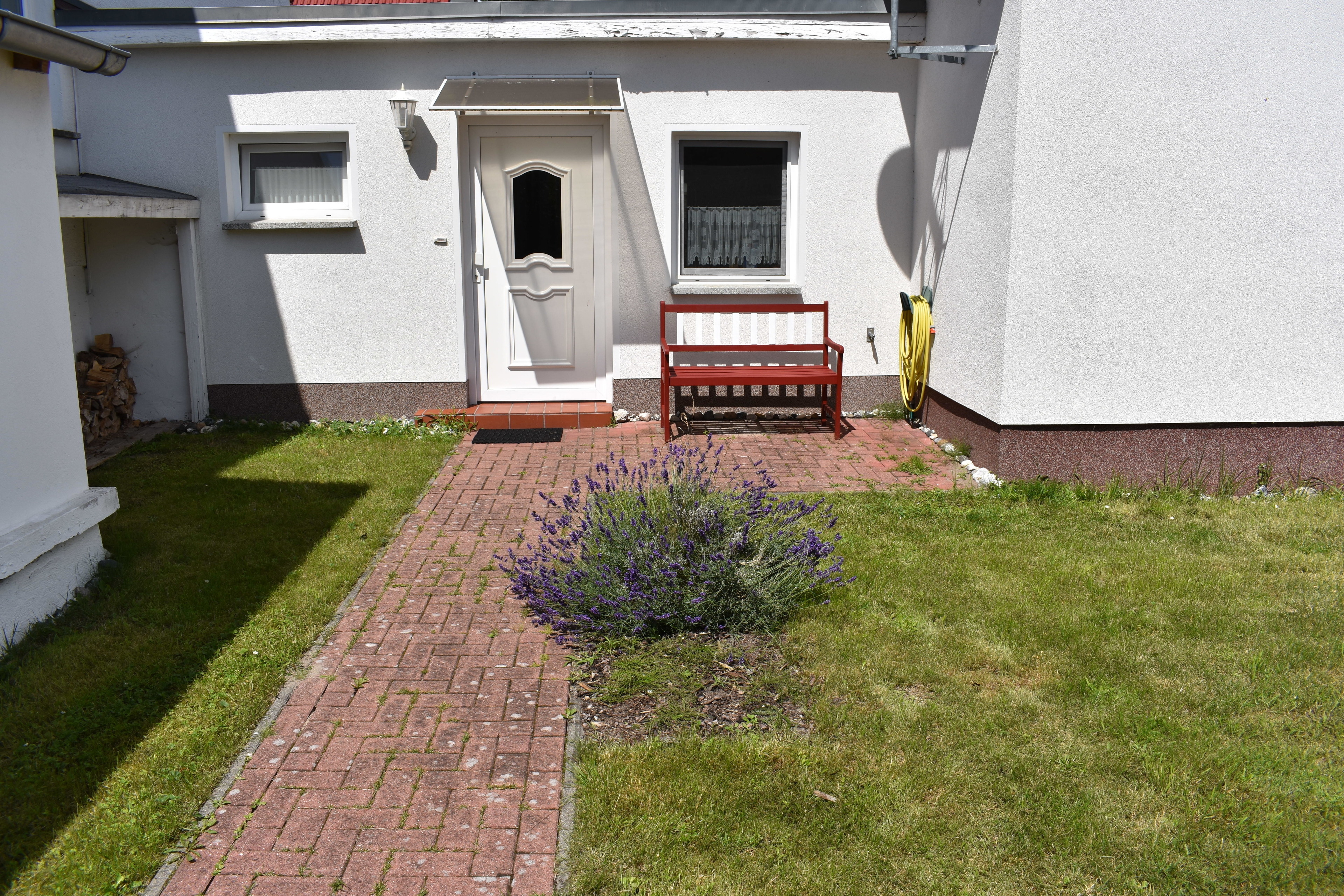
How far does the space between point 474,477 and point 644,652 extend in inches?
133

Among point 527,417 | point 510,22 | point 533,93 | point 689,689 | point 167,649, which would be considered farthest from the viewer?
point 527,417

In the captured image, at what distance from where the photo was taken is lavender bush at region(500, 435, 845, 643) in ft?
16.1

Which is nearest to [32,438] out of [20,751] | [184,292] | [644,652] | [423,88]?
[20,751]

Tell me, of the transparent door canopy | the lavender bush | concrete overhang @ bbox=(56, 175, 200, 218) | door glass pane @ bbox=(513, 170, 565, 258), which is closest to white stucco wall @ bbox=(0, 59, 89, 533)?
concrete overhang @ bbox=(56, 175, 200, 218)

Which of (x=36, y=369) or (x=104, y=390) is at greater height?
(x=36, y=369)

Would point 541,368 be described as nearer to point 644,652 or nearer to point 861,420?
point 861,420

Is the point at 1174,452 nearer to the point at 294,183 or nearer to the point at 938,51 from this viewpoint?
the point at 938,51

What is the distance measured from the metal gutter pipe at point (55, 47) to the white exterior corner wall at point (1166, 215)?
518 cm

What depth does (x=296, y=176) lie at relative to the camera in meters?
9.37

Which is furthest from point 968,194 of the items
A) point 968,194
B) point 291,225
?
point 291,225

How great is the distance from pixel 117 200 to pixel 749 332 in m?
5.02

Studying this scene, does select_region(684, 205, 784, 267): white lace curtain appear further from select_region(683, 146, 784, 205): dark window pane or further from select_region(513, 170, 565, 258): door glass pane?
select_region(513, 170, 565, 258): door glass pane

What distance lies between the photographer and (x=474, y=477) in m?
7.77

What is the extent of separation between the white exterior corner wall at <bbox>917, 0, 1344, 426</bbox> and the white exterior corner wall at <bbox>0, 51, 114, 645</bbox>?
551cm
